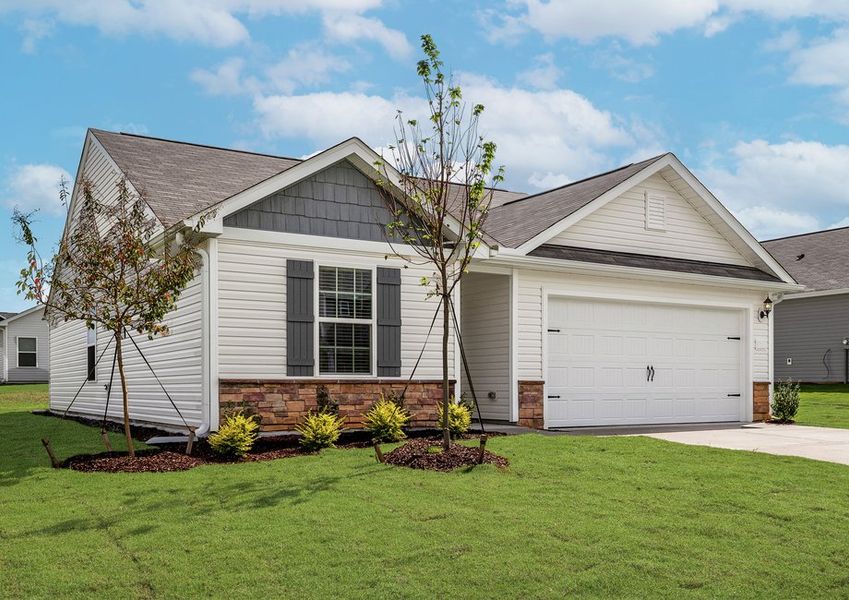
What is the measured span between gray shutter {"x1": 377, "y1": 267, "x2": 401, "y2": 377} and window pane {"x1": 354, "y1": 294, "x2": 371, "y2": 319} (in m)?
0.15

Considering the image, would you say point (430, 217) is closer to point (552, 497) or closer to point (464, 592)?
point (552, 497)

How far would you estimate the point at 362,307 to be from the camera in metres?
13.3

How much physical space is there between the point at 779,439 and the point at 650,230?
15.8 feet

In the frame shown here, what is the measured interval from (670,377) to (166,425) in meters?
9.00

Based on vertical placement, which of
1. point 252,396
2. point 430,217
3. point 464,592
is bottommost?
point 464,592

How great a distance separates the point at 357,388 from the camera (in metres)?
13.1

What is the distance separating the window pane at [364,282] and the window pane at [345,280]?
0.38 ft

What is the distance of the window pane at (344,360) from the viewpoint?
13070 mm

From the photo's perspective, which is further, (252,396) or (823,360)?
(823,360)

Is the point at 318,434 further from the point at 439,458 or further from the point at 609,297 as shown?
the point at 609,297

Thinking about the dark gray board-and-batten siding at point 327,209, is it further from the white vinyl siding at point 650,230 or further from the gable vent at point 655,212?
the gable vent at point 655,212

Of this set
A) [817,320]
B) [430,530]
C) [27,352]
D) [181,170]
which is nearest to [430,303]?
[181,170]

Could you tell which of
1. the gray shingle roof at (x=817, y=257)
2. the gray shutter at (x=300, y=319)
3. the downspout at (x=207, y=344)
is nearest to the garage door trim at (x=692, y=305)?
the gray shutter at (x=300, y=319)

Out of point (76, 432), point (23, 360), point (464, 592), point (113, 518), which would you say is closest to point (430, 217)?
point (113, 518)
